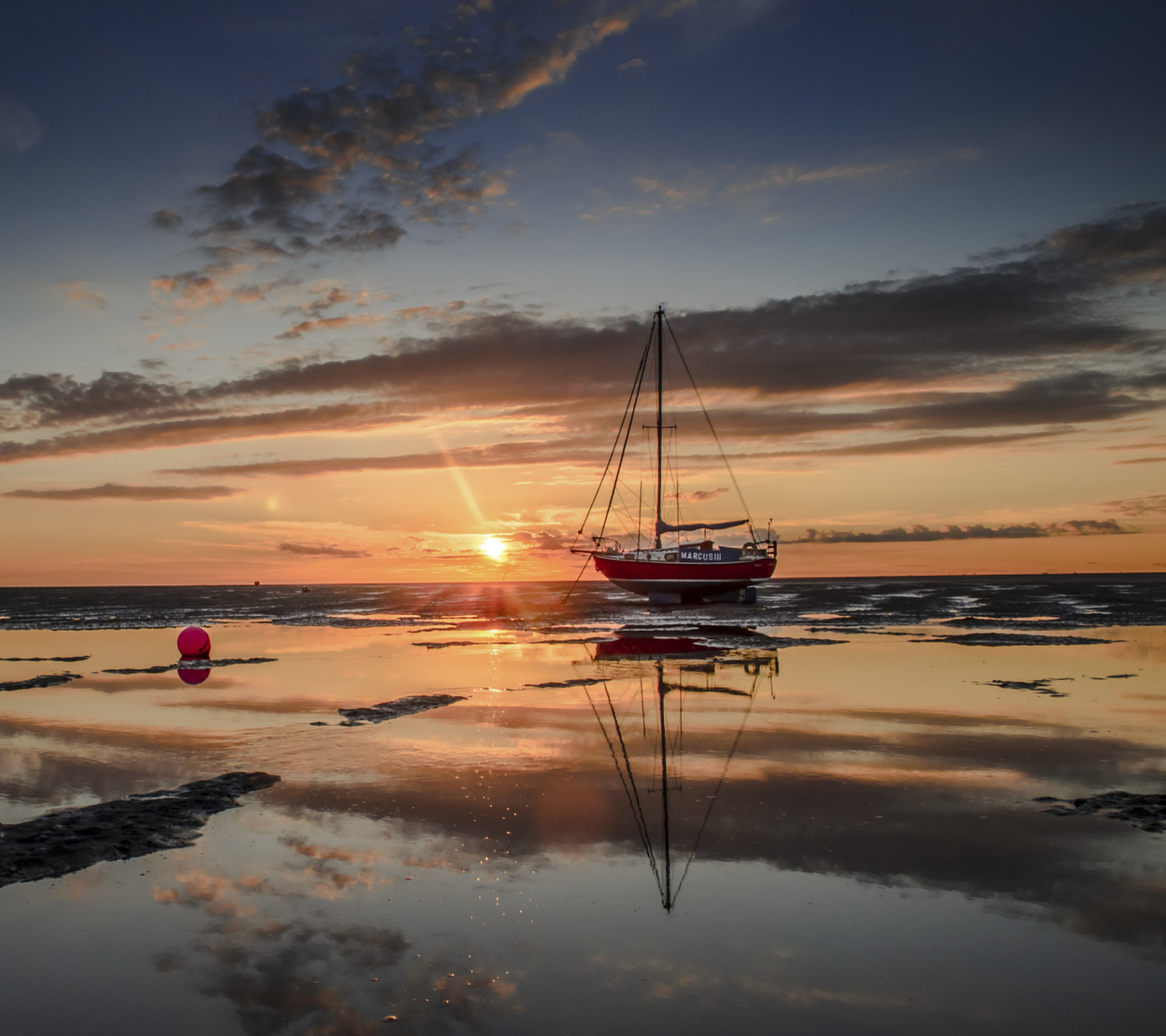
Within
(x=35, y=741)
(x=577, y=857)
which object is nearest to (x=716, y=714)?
(x=577, y=857)

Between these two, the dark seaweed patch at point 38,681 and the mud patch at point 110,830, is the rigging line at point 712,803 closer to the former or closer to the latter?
the mud patch at point 110,830

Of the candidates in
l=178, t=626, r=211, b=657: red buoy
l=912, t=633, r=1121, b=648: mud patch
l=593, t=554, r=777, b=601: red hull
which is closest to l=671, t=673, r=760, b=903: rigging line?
l=912, t=633, r=1121, b=648: mud patch

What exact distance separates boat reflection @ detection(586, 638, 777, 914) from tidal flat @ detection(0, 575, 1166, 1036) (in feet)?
0.24

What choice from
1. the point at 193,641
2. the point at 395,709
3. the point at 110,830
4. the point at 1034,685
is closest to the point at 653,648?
the point at 1034,685

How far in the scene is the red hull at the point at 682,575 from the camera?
58.2 meters

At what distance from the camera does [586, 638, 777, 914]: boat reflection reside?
852 cm

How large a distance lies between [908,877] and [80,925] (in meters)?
7.49

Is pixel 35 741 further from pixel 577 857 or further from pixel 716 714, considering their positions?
pixel 716 714

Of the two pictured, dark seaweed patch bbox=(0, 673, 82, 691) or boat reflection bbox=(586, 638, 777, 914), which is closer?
boat reflection bbox=(586, 638, 777, 914)

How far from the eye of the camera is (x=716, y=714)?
51.5 ft

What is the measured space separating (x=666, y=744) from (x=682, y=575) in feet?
149

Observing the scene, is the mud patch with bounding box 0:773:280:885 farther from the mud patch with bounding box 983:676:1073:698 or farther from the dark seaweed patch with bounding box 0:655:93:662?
the dark seaweed patch with bounding box 0:655:93:662

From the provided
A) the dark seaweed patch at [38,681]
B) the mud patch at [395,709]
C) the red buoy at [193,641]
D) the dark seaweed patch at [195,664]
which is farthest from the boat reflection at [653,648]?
the dark seaweed patch at [38,681]

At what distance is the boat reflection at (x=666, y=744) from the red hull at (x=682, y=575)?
107 ft
